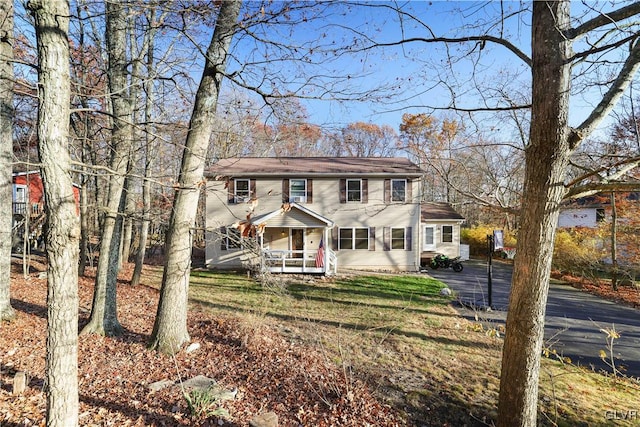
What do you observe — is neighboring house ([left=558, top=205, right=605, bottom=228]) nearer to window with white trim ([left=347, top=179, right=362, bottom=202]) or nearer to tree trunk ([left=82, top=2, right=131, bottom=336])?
window with white trim ([left=347, top=179, right=362, bottom=202])

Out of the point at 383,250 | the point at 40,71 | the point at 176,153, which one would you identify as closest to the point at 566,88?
the point at 40,71

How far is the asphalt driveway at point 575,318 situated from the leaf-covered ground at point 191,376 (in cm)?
422

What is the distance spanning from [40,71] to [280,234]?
1289 centimetres

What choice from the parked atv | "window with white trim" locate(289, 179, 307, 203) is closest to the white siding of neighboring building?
the parked atv

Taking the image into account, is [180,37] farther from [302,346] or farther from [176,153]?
[176,153]

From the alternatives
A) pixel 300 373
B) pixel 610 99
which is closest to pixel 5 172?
pixel 300 373

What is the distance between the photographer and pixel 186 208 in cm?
505

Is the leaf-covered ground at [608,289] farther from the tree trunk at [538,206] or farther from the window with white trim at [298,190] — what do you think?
the window with white trim at [298,190]

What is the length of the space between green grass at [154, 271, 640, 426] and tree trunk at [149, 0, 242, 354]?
1.52 metres

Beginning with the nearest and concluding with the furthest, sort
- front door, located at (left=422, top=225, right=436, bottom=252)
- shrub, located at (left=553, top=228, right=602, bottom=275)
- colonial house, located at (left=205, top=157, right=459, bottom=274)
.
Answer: shrub, located at (left=553, top=228, right=602, bottom=275) < colonial house, located at (left=205, top=157, right=459, bottom=274) < front door, located at (left=422, top=225, right=436, bottom=252)

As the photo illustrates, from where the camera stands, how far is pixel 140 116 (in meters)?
12.1

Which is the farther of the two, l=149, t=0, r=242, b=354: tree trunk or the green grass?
l=149, t=0, r=242, b=354: tree trunk

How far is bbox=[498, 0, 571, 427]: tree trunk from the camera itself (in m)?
3.05

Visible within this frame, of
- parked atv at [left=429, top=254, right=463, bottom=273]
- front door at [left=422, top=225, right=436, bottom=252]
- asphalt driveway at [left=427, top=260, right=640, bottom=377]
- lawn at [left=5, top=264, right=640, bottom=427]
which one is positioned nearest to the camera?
lawn at [left=5, top=264, right=640, bottom=427]
